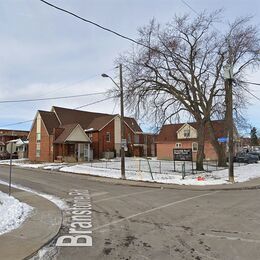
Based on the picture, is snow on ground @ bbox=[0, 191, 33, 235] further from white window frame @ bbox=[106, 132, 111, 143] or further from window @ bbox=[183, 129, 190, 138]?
window @ bbox=[183, 129, 190, 138]

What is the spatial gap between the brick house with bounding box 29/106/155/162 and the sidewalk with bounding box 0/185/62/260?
35.2 meters

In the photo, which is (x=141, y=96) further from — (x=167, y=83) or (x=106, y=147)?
(x=106, y=147)

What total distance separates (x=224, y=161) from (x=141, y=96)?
11866mm

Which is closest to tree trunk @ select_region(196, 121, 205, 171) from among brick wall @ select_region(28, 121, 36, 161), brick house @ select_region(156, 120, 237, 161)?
brick house @ select_region(156, 120, 237, 161)

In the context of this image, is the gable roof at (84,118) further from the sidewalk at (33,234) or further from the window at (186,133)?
the sidewalk at (33,234)

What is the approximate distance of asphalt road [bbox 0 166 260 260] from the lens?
738cm

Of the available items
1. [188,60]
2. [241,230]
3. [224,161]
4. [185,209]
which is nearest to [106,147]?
[224,161]

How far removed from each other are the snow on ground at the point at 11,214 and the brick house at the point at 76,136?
34.1 m

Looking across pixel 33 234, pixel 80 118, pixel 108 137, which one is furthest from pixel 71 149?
pixel 33 234

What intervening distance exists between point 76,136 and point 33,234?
129 feet

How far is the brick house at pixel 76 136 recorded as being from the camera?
4894 cm

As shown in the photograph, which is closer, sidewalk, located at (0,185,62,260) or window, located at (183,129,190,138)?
sidewalk, located at (0,185,62,260)

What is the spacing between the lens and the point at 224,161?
125 ft

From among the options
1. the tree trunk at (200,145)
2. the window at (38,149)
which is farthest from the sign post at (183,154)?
the window at (38,149)
